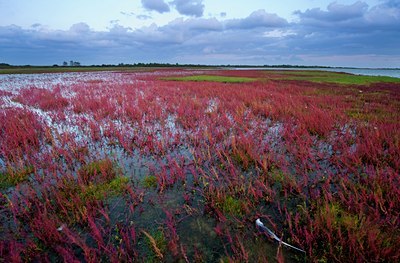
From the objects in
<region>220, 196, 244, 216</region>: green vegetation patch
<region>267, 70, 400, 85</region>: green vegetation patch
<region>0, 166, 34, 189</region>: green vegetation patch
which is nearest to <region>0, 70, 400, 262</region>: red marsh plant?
<region>220, 196, 244, 216</region>: green vegetation patch

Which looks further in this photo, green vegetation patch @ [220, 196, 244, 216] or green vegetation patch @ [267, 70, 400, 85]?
green vegetation patch @ [267, 70, 400, 85]

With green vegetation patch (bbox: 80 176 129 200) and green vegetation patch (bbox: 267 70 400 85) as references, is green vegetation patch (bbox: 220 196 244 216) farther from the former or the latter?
green vegetation patch (bbox: 267 70 400 85)

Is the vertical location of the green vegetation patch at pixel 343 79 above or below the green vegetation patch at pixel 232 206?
above

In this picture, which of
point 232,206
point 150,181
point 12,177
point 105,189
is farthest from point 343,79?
point 12,177

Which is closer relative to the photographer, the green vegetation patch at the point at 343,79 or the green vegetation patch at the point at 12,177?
the green vegetation patch at the point at 12,177

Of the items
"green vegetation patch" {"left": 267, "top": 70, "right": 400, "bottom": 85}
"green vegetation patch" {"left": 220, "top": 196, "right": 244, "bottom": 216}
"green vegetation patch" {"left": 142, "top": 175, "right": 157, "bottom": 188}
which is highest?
"green vegetation patch" {"left": 267, "top": 70, "right": 400, "bottom": 85}

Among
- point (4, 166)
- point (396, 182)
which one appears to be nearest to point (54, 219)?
point (4, 166)

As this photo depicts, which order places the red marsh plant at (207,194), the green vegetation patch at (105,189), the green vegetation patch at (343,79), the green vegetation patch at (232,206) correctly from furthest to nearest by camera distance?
the green vegetation patch at (343,79)
the green vegetation patch at (105,189)
the green vegetation patch at (232,206)
the red marsh plant at (207,194)

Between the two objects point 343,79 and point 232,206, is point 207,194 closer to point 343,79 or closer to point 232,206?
point 232,206

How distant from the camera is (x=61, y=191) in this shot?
14.8ft

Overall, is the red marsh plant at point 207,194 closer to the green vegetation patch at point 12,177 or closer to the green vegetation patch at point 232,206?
the green vegetation patch at point 232,206

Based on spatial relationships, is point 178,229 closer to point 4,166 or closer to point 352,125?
point 4,166

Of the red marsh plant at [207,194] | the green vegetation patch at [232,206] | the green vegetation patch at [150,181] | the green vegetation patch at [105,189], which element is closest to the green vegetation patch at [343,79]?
the red marsh plant at [207,194]

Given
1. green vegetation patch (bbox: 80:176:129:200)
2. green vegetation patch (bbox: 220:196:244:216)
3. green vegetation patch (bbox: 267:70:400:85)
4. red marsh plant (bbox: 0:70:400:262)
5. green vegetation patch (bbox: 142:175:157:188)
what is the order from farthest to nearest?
green vegetation patch (bbox: 267:70:400:85) → green vegetation patch (bbox: 142:175:157:188) → green vegetation patch (bbox: 80:176:129:200) → green vegetation patch (bbox: 220:196:244:216) → red marsh plant (bbox: 0:70:400:262)
